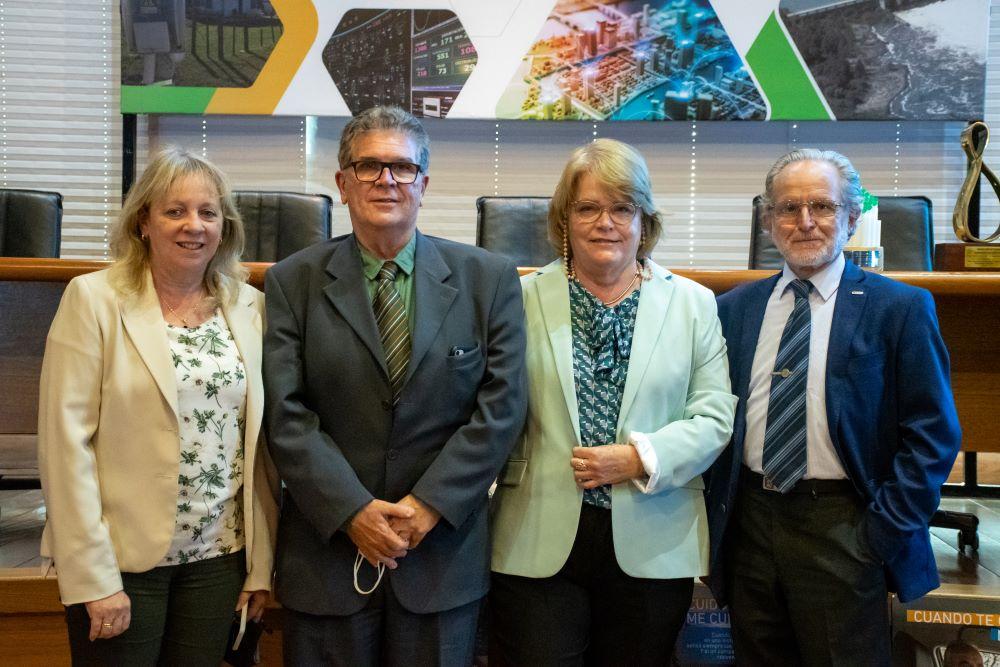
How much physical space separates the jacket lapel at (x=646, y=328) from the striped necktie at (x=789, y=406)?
0.90 ft

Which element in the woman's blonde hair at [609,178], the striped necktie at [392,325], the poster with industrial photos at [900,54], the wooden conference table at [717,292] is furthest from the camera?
the poster with industrial photos at [900,54]

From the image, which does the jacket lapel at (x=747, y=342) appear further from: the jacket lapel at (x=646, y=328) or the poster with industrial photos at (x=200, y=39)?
the poster with industrial photos at (x=200, y=39)

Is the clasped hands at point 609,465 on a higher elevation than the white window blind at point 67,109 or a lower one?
lower

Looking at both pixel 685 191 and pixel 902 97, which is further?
pixel 685 191

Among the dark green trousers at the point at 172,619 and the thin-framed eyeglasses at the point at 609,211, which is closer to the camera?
the dark green trousers at the point at 172,619

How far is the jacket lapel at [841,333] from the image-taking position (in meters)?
1.78

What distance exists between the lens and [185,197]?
171cm

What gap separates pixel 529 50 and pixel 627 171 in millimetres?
2836

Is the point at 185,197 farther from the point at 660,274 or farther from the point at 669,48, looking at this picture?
the point at 669,48

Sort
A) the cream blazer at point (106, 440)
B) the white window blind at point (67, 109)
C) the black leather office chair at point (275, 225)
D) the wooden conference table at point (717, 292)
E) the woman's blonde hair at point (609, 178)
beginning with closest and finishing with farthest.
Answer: the cream blazer at point (106, 440) < the woman's blonde hair at point (609, 178) < the wooden conference table at point (717, 292) < the black leather office chair at point (275, 225) < the white window blind at point (67, 109)

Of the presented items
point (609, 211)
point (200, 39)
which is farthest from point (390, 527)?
point (200, 39)

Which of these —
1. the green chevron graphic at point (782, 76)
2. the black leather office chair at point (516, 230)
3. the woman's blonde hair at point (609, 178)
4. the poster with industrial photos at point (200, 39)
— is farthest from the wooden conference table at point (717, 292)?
the poster with industrial photos at point (200, 39)

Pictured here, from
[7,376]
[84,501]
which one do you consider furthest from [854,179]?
[7,376]

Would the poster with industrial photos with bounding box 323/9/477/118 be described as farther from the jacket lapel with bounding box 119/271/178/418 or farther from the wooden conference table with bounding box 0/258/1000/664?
the jacket lapel with bounding box 119/271/178/418
